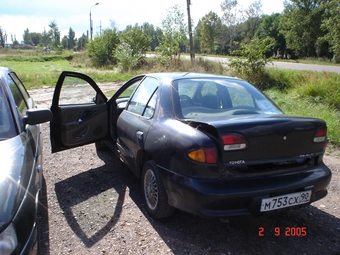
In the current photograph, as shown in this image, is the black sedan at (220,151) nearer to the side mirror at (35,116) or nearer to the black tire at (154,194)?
the black tire at (154,194)

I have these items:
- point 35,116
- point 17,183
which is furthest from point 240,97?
point 17,183

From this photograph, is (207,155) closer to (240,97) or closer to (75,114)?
(240,97)

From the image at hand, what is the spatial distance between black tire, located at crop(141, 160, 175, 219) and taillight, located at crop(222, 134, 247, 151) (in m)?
0.82

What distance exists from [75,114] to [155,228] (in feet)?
7.08

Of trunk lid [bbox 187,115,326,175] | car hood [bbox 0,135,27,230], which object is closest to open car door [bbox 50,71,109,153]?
car hood [bbox 0,135,27,230]

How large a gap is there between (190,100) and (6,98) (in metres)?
1.95

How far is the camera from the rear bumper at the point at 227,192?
7.76 ft

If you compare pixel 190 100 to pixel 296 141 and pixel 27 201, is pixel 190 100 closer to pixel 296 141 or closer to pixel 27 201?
pixel 296 141

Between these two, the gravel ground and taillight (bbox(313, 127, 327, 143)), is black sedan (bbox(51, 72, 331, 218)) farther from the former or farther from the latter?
the gravel ground

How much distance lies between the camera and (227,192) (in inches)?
92.8

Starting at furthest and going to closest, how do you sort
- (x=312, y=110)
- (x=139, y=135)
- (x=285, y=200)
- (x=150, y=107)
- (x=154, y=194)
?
(x=312, y=110) < (x=150, y=107) < (x=139, y=135) < (x=154, y=194) < (x=285, y=200)

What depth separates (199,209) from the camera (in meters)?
2.41

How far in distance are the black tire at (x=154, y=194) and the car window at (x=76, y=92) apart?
1844 mm

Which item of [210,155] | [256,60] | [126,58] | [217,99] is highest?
[126,58]
